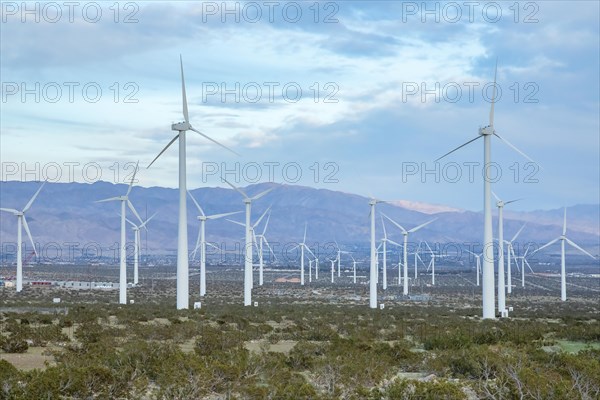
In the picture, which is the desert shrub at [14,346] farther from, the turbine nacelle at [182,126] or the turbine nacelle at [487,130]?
the turbine nacelle at [487,130]

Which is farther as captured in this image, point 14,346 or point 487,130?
point 487,130

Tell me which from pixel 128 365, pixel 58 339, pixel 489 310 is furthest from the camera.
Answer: pixel 489 310

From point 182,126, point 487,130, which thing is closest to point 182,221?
point 182,126

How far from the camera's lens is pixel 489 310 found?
49375 mm

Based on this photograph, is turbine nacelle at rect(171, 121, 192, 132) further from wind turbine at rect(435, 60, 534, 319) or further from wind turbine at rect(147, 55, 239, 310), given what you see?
wind turbine at rect(435, 60, 534, 319)

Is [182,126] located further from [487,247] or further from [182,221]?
[487,247]

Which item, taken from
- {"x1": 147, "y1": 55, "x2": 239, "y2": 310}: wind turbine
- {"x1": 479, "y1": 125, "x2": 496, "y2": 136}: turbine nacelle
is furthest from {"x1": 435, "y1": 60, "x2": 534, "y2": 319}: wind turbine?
{"x1": 147, "y1": 55, "x2": 239, "y2": 310}: wind turbine

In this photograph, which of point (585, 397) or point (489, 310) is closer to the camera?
point (585, 397)

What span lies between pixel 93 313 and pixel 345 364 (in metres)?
25.4

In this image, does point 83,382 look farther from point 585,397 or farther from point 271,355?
point 585,397

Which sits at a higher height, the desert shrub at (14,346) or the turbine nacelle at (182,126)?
the turbine nacelle at (182,126)

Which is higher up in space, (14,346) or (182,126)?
(182,126)

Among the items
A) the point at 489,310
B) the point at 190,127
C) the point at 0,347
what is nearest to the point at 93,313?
the point at 190,127

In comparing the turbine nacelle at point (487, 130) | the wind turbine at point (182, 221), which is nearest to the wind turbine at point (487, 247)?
the turbine nacelle at point (487, 130)
